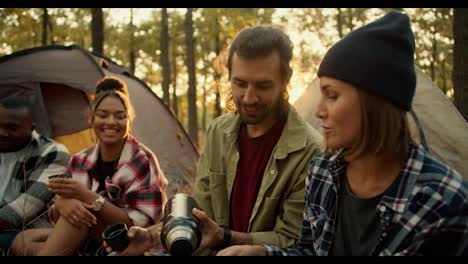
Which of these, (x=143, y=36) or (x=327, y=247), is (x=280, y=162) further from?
(x=143, y=36)

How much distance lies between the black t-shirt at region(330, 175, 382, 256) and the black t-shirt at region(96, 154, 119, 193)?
172 cm

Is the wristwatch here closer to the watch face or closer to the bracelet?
the watch face

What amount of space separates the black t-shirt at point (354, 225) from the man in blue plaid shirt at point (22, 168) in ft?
7.36

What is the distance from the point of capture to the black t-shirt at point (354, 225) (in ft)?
5.92

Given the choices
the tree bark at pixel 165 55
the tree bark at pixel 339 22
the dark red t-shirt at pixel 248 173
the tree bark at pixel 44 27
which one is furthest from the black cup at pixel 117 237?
the tree bark at pixel 339 22

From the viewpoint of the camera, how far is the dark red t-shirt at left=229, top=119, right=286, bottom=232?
263 centimetres

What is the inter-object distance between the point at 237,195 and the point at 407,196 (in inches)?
44.8

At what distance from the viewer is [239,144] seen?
2.76 meters

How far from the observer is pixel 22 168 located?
11.8 feet

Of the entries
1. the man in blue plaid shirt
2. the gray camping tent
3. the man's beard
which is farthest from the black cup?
the gray camping tent

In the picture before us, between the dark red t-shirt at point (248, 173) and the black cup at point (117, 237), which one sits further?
the dark red t-shirt at point (248, 173)

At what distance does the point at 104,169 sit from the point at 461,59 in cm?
303

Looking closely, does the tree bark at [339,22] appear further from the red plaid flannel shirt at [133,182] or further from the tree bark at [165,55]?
the red plaid flannel shirt at [133,182]
